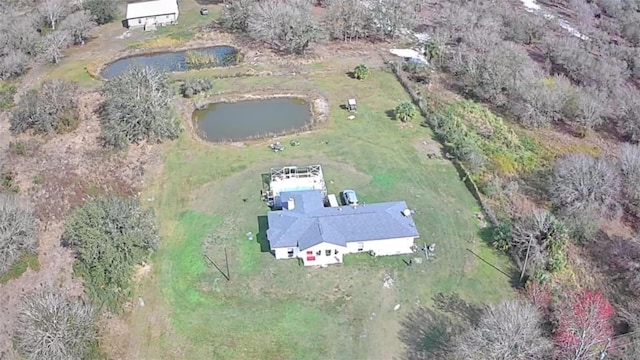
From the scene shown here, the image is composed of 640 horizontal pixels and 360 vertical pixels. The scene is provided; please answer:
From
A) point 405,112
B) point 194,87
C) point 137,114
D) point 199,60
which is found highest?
point 137,114

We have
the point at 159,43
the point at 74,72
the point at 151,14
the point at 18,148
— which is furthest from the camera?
the point at 151,14

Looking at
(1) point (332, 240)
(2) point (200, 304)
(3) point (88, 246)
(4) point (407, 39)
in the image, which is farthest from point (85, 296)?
(4) point (407, 39)

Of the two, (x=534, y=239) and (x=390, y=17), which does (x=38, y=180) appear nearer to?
(x=534, y=239)

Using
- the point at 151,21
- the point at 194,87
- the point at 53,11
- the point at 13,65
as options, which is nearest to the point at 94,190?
the point at 194,87

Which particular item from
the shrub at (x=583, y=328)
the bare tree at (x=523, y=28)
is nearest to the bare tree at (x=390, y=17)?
the bare tree at (x=523, y=28)

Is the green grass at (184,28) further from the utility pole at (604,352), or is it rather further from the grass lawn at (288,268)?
the utility pole at (604,352)

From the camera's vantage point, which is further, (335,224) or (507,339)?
(335,224)
